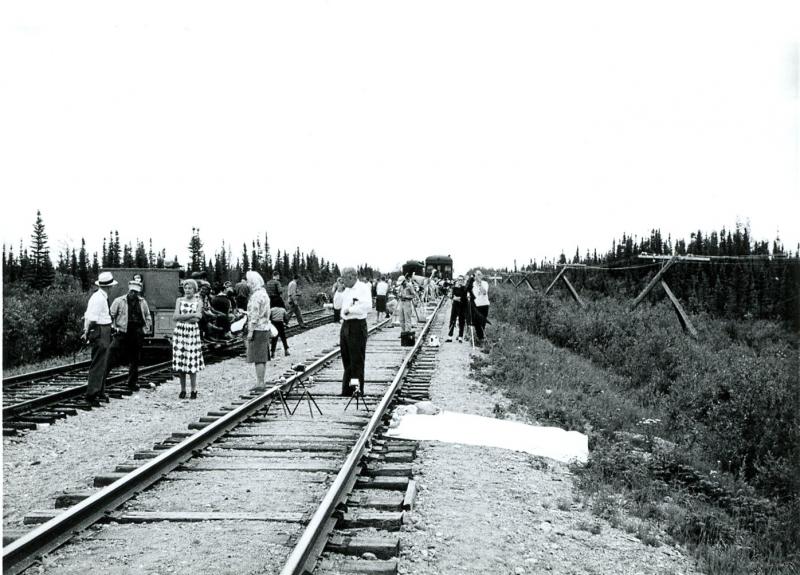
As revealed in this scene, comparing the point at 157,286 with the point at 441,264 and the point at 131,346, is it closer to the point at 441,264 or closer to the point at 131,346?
the point at 131,346

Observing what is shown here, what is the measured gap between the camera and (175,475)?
615cm

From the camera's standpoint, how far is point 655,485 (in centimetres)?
709

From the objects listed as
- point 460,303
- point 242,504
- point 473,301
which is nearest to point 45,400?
point 242,504

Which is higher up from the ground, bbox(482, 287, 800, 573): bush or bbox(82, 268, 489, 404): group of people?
bbox(82, 268, 489, 404): group of people

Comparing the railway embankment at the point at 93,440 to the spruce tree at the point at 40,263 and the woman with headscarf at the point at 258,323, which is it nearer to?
the woman with headscarf at the point at 258,323

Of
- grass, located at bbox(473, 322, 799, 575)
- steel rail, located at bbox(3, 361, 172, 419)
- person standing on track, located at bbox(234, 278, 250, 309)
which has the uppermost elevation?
person standing on track, located at bbox(234, 278, 250, 309)

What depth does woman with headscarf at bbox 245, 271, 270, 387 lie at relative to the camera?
10.5m

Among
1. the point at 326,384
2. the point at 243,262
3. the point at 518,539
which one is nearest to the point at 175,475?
the point at 518,539

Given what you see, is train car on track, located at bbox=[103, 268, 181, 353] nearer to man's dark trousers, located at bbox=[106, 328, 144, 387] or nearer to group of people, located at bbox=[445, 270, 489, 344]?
man's dark trousers, located at bbox=[106, 328, 144, 387]

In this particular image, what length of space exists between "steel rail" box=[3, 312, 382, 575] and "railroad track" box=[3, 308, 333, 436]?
8.83 ft

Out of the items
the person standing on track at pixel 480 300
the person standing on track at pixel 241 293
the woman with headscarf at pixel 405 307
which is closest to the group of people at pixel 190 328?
the person standing on track at pixel 241 293

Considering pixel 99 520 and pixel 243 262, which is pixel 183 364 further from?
pixel 243 262

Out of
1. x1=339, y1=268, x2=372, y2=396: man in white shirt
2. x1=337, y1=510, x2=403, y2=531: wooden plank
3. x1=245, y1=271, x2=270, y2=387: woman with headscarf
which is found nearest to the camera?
x1=337, y1=510, x2=403, y2=531: wooden plank

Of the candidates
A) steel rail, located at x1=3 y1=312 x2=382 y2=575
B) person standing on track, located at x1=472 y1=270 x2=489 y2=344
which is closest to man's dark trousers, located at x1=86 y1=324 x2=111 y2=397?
steel rail, located at x1=3 y1=312 x2=382 y2=575
